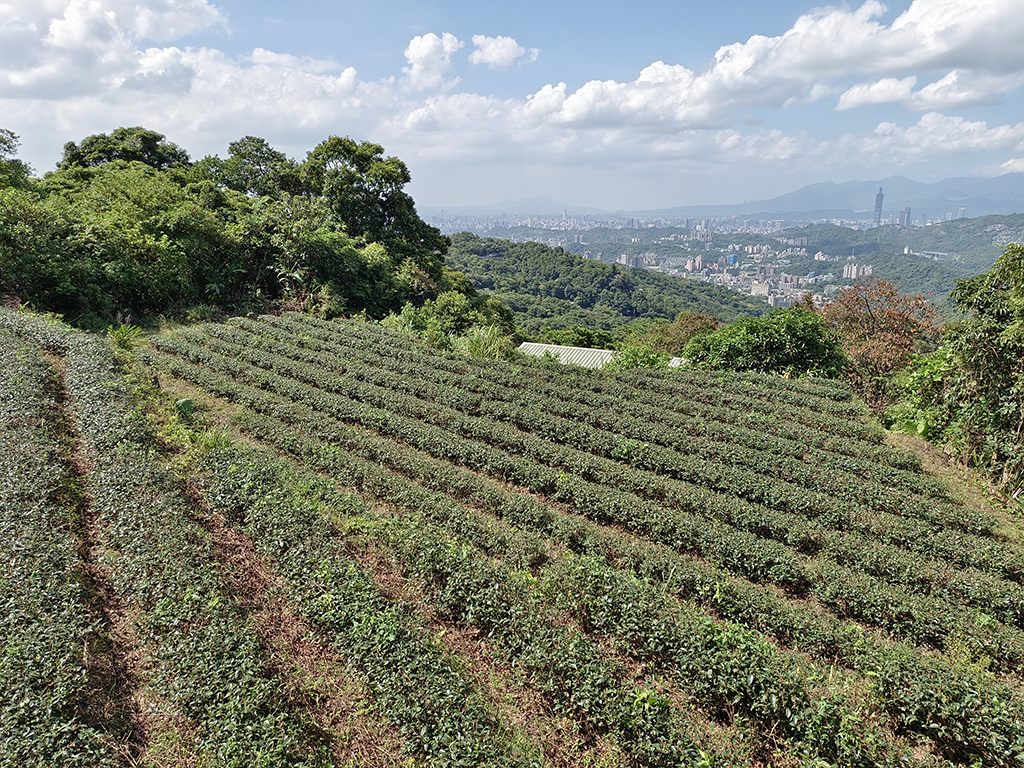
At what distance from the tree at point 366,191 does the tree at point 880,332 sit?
19419mm

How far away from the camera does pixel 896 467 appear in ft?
32.7

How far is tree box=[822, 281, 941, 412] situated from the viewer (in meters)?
16.9

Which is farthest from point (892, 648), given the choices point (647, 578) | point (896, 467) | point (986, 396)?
point (986, 396)

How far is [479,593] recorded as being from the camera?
6047mm

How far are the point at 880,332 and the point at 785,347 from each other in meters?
4.30

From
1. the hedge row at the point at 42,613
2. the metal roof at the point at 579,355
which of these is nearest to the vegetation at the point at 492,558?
the hedge row at the point at 42,613

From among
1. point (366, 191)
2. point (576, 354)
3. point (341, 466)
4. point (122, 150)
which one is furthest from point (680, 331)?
point (122, 150)

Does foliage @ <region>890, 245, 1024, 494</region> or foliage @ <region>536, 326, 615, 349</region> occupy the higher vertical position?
foliage @ <region>890, 245, 1024, 494</region>

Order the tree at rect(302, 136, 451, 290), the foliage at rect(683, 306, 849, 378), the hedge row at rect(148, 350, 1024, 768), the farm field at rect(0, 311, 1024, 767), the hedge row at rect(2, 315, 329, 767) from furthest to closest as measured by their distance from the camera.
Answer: the tree at rect(302, 136, 451, 290)
the foliage at rect(683, 306, 849, 378)
the hedge row at rect(148, 350, 1024, 768)
the farm field at rect(0, 311, 1024, 767)
the hedge row at rect(2, 315, 329, 767)

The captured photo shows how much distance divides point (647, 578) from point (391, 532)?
3.48 m

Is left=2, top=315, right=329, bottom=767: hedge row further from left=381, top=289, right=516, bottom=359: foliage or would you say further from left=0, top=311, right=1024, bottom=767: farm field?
left=381, top=289, right=516, bottom=359: foliage

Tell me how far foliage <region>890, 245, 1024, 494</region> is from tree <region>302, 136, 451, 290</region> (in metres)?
22.4

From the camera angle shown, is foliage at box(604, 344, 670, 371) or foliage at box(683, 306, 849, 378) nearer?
foliage at box(683, 306, 849, 378)

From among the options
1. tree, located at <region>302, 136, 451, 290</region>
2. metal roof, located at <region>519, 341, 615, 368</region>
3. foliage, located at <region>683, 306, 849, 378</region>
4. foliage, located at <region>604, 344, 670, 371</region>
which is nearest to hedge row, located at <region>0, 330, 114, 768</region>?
foliage, located at <region>604, 344, 670, 371</region>
